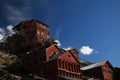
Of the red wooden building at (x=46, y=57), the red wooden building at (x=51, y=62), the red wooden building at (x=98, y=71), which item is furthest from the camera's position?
the red wooden building at (x=98, y=71)

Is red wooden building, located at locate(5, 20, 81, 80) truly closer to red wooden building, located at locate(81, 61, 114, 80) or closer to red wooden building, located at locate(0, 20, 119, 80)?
red wooden building, located at locate(0, 20, 119, 80)

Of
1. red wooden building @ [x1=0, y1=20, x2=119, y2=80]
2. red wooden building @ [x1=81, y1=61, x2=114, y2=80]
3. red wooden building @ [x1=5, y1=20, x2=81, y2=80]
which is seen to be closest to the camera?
red wooden building @ [x1=5, y1=20, x2=81, y2=80]

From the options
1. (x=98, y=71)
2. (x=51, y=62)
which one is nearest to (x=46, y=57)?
(x=51, y=62)

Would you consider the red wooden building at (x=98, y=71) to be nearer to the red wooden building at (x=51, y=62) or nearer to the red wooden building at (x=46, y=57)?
the red wooden building at (x=46, y=57)

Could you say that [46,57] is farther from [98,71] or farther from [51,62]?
[98,71]

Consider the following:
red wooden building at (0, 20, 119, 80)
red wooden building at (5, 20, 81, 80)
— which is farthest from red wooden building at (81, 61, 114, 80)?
red wooden building at (5, 20, 81, 80)

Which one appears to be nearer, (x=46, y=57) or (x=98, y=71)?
(x=46, y=57)

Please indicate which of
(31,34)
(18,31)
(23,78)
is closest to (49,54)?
(23,78)

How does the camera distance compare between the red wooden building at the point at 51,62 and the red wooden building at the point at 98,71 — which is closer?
the red wooden building at the point at 51,62

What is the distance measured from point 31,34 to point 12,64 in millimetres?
30235

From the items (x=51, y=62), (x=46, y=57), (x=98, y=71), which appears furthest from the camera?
(x=98, y=71)

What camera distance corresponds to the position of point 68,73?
67375mm

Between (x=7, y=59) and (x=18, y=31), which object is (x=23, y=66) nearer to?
(x=7, y=59)

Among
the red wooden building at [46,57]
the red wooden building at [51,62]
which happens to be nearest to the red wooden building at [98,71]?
the red wooden building at [46,57]
